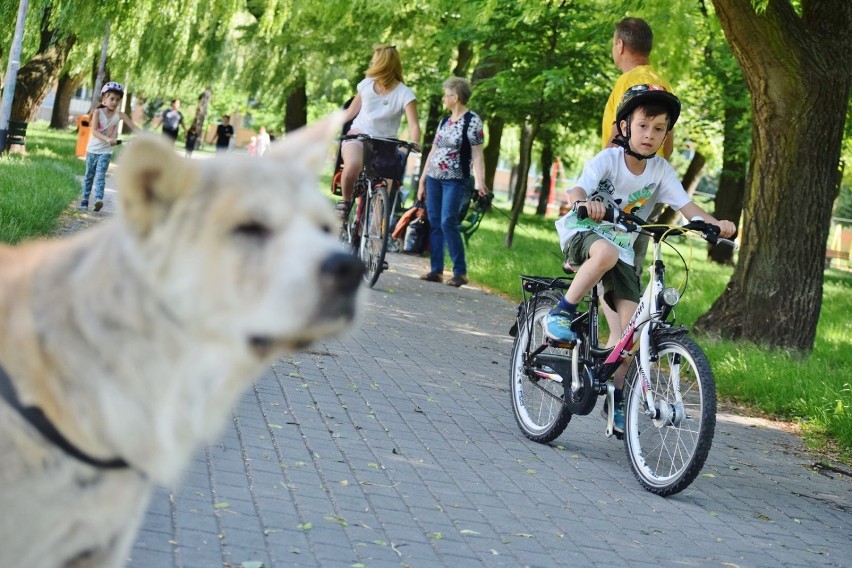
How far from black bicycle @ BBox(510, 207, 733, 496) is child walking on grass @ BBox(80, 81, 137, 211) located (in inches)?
463

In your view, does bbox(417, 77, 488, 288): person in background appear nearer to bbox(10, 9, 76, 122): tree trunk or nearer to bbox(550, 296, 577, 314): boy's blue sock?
bbox(550, 296, 577, 314): boy's blue sock

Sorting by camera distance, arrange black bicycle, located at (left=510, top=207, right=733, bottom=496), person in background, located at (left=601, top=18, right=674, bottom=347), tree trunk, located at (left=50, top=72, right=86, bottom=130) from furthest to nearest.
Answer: tree trunk, located at (left=50, top=72, right=86, bottom=130)
person in background, located at (left=601, top=18, right=674, bottom=347)
black bicycle, located at (left=510, top=207, right=733, bottom=496)

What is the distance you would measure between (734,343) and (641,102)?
5629 millimetres

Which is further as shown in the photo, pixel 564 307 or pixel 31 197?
pixel 31 197

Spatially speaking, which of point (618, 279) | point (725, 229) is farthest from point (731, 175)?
point (725, 229)

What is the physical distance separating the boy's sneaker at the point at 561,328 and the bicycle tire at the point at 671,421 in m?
0.53

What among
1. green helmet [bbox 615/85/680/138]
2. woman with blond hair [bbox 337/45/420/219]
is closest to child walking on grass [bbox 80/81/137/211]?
woman with blond hair [bbox 337/45/420/219]

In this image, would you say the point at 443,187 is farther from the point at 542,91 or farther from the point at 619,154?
the point at 619,154

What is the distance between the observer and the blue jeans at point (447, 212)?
592 inches

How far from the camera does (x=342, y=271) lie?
2.01m

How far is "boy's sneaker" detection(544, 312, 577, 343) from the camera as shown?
7.34 meters

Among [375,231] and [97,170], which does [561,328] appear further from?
[97,170]

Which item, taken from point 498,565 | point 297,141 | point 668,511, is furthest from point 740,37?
point 297,141

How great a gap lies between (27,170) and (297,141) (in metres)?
17.3
